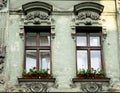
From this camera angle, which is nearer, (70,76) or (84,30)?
(70,76)

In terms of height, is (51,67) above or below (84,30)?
below

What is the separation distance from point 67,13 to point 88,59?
210cm

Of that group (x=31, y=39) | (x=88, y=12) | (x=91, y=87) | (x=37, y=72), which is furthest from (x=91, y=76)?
(x=31, y=39)

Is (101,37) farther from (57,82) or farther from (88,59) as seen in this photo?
(57,82)

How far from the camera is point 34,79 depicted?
54.4ft

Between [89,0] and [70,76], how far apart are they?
3.50 metres

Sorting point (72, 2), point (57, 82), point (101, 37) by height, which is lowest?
point (57, 82)

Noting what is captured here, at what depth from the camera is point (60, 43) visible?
17.5m

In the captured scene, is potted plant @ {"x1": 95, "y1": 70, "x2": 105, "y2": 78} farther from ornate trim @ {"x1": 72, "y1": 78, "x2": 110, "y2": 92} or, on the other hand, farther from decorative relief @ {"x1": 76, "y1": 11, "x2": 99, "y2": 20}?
decorative relief @ {"x1": 76, "y1": 11, "x2": 99, "y2": 20}

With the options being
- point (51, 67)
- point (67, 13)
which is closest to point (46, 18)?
point (67, 13)

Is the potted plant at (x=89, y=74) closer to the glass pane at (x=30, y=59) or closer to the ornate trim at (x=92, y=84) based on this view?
the ornate trim at (x=92, y=84)

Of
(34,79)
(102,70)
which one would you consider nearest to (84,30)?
(102,70)

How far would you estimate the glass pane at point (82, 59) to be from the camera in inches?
684

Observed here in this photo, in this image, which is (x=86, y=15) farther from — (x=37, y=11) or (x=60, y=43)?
(x=37, y=11)
